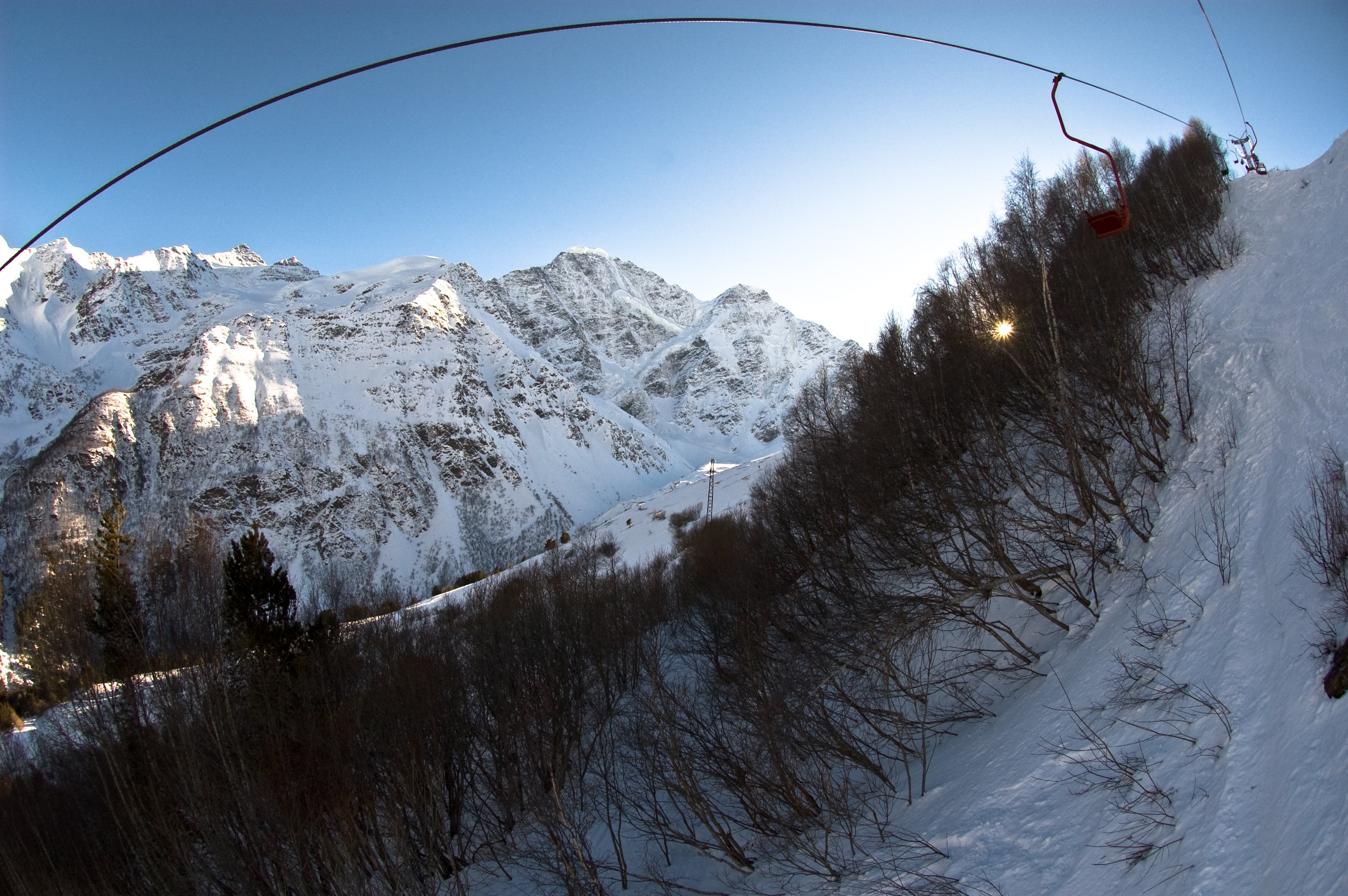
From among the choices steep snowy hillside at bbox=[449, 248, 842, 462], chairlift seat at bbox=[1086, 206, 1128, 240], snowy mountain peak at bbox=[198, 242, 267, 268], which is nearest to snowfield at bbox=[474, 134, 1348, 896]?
chairlift seat at bbox=[1086, 206, 1128, 240]

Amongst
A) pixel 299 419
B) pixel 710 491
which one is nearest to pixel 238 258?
pixel 299 419

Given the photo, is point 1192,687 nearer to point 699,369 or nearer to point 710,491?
point 710,491

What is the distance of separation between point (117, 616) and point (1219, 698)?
15268 millimetres

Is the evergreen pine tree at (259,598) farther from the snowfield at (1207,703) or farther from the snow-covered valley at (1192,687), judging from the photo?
the snowfield at (1207,703)

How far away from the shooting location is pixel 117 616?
9336 millimetres

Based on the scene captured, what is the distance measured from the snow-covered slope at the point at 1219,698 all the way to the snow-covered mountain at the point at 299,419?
63.7 metres

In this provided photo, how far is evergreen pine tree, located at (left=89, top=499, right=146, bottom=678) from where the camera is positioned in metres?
9.04

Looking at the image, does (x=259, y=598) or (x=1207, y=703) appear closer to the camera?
(x=1207, y=703)

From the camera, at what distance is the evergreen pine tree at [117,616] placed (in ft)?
29.7

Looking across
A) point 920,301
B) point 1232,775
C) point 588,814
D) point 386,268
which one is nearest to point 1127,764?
point 1232,775

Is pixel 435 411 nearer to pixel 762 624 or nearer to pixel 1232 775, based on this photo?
pixel 762 624

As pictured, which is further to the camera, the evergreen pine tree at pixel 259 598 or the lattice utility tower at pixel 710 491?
the lattice utility tower at pixel 710 491

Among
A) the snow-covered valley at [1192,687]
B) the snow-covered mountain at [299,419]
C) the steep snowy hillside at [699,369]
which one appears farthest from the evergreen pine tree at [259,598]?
the steep snowy hillside at [699,369]

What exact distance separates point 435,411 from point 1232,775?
87.8 meters
